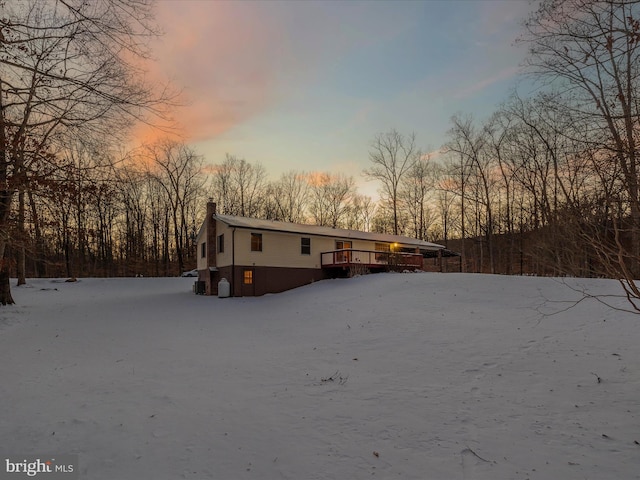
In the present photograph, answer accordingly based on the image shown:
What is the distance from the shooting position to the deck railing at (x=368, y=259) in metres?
24.0

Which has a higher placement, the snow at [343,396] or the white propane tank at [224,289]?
the white propane tank at [224,289]

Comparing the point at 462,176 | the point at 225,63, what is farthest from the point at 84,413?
the point at 462,176

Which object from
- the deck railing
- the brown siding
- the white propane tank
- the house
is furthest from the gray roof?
the white propane tank

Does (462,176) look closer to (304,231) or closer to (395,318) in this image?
(304,231)

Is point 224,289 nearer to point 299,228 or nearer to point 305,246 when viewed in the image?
point 305,246

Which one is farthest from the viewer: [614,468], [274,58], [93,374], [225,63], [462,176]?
[462,176]

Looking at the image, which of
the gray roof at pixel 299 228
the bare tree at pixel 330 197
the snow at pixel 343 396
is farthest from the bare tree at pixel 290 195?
the snow at pixel 343 396

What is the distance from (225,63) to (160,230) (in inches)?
1544

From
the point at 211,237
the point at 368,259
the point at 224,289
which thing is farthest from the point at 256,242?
the point at 368,259

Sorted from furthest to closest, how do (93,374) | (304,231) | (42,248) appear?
1. (304,231)
2. (42,248)
3. (93,374)

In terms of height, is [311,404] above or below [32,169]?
below

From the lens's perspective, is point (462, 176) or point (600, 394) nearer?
point (600, 394)

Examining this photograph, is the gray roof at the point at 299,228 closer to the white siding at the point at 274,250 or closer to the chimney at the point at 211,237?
the white siding at the point at 274,250

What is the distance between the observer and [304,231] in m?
24.0
